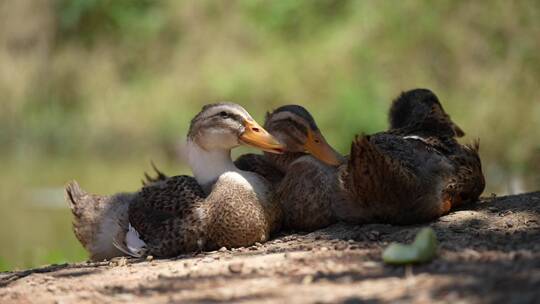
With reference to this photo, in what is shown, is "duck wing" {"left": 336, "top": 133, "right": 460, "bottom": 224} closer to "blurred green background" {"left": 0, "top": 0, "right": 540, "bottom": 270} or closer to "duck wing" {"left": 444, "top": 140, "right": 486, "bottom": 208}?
"duck wing" {"left": 444, "top": 140, "right": 486, "bottom": 208}

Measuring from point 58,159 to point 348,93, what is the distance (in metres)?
4.39

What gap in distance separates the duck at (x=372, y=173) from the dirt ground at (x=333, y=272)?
14 cm

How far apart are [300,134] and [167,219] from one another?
117 centimetres

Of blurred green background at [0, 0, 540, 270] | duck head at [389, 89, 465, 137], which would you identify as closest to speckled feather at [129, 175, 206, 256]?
duck head at [389, 89, 465, 137]

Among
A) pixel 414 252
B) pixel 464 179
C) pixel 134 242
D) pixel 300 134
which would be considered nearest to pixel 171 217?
pixel 134 242

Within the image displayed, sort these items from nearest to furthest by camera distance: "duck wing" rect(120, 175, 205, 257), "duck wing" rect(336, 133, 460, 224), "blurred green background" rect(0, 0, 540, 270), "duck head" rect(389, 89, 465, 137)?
1. "duck wing" rect(336, 133, 460, 224)
2. "duck wing" rect(120, 175, 205, 257)
3. "duck head" rect(389, 89, 465, 137)
4. "blurred green background" rect(0, 0, 540, 270)

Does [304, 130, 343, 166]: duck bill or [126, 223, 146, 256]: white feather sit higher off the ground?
[304, 130, 343, 166]: duck bill

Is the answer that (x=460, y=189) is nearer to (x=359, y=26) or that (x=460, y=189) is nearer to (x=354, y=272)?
(x=354, y=272)

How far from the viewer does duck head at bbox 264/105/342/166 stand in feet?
20.5

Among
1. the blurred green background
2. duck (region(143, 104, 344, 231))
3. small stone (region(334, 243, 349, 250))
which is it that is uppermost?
the blurred green background

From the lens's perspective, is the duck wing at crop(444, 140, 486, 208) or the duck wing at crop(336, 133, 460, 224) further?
the duck wing at crop(444, 140, 486, 208)

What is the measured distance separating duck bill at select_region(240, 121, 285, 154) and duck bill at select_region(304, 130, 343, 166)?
0.83ft

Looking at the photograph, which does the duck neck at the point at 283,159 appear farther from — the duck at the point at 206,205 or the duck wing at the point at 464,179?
the duck wing at the point at 464,179

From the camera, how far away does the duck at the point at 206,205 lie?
5.73 metres
